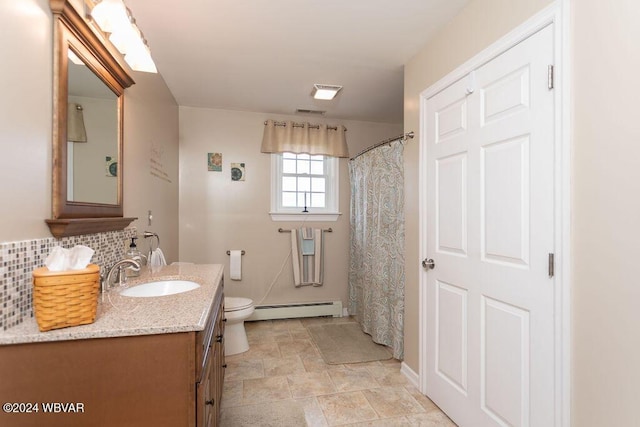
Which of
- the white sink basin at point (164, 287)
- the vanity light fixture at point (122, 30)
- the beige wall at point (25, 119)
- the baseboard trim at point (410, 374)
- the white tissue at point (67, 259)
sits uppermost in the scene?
the vanity light fixture at point (122, 30)

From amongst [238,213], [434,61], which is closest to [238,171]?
[238,213]

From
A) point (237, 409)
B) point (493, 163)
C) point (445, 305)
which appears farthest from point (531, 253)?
point (237, 409)

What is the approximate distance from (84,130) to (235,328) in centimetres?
195

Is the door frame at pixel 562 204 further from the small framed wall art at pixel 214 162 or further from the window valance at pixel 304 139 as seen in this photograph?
the small framed wall art at pixel 214 162

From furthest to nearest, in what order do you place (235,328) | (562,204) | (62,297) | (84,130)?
(235,328), (84,130), (562,204), (62,297)

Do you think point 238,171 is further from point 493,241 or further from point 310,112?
point 493,241

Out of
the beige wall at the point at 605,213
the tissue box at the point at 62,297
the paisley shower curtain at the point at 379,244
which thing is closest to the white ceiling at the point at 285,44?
the paisley shower curtain at the point at 379,244

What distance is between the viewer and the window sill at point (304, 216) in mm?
3714

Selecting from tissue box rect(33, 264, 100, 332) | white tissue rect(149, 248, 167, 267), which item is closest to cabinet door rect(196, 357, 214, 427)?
tissue box rect(33, 264, 100, 332)

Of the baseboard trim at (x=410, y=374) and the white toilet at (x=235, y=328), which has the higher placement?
the white toilet at (x=235, y=328)

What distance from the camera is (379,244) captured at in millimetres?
2934

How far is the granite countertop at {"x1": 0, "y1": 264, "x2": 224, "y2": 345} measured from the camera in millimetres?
971

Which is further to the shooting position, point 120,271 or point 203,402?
point 120,271

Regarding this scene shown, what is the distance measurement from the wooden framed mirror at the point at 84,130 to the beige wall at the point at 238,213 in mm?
1666
